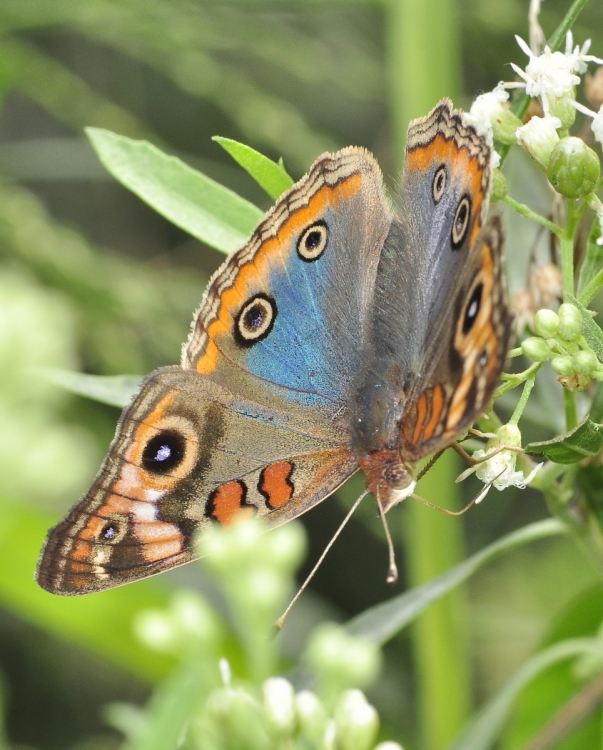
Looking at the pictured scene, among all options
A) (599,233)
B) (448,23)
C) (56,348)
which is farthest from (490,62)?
(599,233)

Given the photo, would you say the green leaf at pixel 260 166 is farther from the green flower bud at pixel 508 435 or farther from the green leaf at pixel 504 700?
the green leaf at pixel 504 700

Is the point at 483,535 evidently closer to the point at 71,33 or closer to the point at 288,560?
the point at 288,560

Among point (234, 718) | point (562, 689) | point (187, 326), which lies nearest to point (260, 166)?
point (234, 718)

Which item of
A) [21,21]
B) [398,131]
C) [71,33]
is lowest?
[398,131]

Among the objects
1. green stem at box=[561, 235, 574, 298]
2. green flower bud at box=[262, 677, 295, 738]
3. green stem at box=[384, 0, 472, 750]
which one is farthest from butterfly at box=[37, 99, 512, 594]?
green stem at box=[384, 0, 472, 750]

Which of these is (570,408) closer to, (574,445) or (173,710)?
(574,445)

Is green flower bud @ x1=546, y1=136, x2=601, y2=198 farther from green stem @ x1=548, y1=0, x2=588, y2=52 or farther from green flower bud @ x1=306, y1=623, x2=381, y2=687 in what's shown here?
green flower bud @ x1=306, y1=623, x2=381, y2=687
